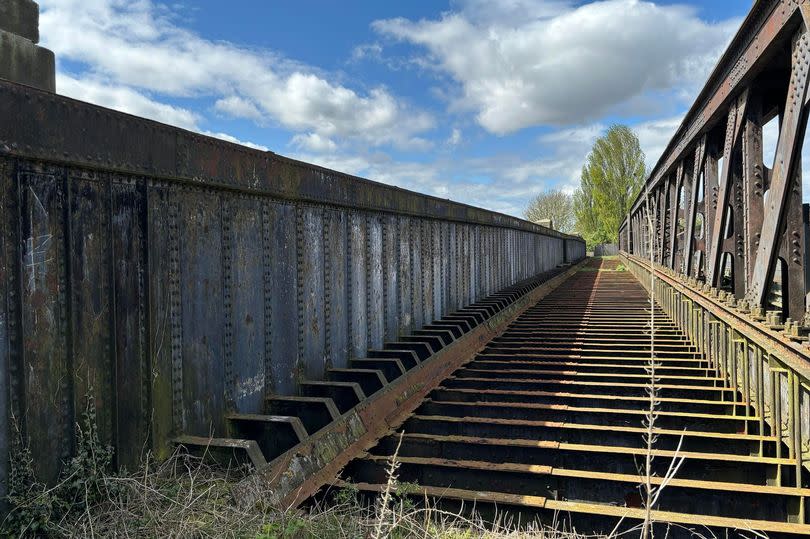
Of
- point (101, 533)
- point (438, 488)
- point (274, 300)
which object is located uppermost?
point (274, 300)

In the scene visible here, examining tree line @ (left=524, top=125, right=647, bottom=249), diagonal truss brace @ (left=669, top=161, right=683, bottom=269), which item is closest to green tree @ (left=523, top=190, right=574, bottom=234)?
tree line @ (left=524, top=125, right=647, bottom=249)

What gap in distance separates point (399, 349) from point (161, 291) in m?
4.11

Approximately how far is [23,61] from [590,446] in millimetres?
5103

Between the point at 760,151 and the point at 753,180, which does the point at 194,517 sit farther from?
the point at 760,151

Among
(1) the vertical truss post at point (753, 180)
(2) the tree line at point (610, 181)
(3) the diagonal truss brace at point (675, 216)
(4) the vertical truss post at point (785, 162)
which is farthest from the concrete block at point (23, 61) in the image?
(2) the tree line at point (610, 181)

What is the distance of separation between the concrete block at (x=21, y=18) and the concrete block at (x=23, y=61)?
3.0 inches

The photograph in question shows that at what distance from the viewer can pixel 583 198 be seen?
71500mm

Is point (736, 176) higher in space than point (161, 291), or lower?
higher

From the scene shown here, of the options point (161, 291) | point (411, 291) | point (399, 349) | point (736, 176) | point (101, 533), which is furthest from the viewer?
point (411, 291)

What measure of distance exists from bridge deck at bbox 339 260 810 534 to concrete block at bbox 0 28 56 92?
11.0ft

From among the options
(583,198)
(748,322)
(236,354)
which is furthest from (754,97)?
(583,198)

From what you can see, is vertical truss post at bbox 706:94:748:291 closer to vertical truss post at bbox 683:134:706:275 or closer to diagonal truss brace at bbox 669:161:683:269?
vertical truss post at bbox 683:134:706:275

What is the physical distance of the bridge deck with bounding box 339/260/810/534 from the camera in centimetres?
401

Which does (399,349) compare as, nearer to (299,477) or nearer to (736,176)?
(299,477)
